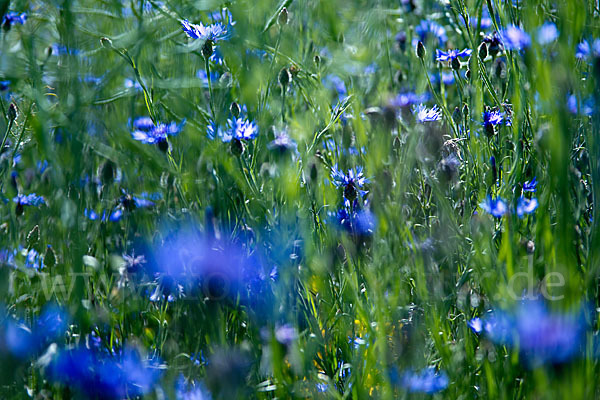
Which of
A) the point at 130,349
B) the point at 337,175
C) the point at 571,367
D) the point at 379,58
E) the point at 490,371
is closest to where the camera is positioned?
the point at 571,367

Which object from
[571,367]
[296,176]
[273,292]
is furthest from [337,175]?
[571,367]

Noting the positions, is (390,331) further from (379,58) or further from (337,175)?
(379,58)

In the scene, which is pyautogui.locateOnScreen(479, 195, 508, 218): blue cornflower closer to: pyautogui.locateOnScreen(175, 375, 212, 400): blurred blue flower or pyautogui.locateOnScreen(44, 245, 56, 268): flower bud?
pyautogui.locateOnScreen(175, 375, 212, 400): blurred blue flower

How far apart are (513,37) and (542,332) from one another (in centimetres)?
52

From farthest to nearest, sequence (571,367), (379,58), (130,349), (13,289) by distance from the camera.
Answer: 1. (379,58)
2. (13,289)
3. (130,349)
4. (571,367)

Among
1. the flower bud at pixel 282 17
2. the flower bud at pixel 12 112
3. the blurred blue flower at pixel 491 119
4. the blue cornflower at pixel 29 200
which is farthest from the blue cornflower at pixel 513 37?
the blue cornflower at pixel 29 200

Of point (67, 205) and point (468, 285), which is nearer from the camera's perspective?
point (67, 205)

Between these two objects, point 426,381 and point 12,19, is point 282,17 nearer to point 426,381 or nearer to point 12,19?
point 12,19

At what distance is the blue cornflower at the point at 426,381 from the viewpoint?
69 cm

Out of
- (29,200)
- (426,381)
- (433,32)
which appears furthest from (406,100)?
(29,200)

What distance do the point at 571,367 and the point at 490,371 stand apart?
136mm

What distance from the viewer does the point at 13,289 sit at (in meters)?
0.91

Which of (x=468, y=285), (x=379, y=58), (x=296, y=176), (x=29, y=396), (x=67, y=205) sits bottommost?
(x=29, y=396)

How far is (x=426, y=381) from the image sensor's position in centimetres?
74
